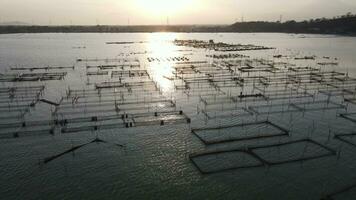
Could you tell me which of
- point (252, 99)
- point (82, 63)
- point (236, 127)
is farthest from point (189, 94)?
point (82, 63)

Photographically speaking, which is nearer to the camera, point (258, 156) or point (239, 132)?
point (258, 156)

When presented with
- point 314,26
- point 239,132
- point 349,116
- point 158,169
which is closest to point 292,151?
point 239,132

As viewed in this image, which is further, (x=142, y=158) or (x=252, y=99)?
(x=252, y=99)

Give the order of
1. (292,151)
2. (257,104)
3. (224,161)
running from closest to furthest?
(224,161)
(292,151)
(257,104)

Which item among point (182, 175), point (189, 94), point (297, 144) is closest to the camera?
point (182, 175)

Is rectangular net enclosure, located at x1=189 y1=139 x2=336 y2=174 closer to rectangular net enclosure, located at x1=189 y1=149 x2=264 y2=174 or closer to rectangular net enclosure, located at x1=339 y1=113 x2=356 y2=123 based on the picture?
rectangular net enclosure, located at x1=189 y1=149 x2=264 y2=174

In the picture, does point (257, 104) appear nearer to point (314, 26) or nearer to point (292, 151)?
point (292, 151)

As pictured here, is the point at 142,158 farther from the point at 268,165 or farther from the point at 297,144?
the point at 297,144

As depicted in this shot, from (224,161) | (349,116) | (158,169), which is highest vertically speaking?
(349,116)
